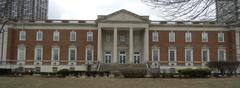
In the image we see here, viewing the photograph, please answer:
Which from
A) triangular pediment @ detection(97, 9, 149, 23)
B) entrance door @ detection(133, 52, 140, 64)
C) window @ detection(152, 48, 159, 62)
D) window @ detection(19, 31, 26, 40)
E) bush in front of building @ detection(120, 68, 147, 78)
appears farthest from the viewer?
entrance door @ detection(133, 52, 140, 64)

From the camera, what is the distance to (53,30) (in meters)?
57.1

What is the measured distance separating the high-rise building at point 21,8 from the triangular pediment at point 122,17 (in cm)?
2853

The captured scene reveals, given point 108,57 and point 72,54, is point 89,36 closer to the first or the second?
point 72,54

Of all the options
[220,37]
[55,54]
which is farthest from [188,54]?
[55,54]

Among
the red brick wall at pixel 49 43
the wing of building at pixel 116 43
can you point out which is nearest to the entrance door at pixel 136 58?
the wing of building at pixel 116 43

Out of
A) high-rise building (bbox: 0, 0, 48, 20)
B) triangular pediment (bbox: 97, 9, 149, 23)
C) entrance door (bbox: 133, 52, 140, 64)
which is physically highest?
triangular pediment (bbox: 97, 9, 149, 23)

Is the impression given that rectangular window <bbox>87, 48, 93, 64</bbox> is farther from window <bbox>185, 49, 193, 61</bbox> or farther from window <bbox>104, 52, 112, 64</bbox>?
window <bbox>185, 49, 193, 61</bbox>

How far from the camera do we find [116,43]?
2165 inches

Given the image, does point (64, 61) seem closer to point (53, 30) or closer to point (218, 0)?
point (53, 30)

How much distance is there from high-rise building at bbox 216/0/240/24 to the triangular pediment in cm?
4093

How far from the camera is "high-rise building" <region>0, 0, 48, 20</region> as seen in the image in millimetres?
24725

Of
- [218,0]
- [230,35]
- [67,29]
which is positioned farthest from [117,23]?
[218,0]

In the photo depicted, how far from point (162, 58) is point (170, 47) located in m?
2.16

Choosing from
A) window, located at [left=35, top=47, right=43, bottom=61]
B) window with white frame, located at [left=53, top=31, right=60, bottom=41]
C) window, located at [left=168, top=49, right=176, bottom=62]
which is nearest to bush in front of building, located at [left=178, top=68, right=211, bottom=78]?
window, located at [left=168, top=49, right=176, bottom=62]
